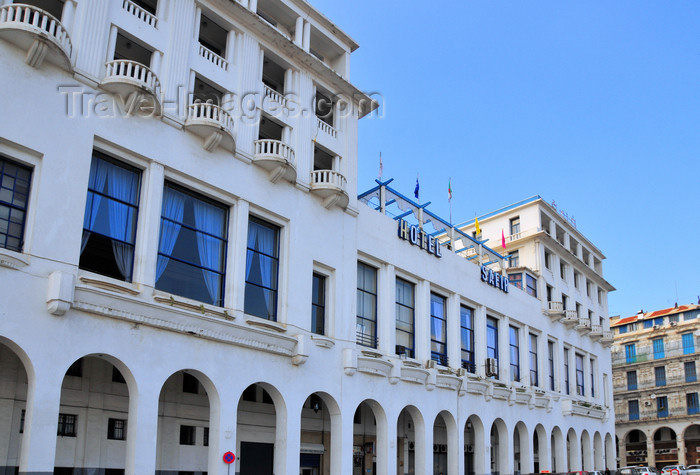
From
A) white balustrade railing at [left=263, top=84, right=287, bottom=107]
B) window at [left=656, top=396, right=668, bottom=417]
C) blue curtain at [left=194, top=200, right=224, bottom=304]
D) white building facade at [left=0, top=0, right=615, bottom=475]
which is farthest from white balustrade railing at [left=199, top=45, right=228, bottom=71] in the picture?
window at [left=656, top=396, right=668, bottom=417]

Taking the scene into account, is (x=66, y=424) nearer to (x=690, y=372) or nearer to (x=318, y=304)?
(x=318, y=304)

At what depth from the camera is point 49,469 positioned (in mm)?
17172

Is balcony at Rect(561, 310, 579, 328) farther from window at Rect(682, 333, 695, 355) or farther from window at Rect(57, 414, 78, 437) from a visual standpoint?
window at Rect(57, 414, 78, 437)

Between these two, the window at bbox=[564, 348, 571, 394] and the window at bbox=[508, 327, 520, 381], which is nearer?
the window at bbox=[508, 327, 520, 381]

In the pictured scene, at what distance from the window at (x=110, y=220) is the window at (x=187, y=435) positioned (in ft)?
20.2

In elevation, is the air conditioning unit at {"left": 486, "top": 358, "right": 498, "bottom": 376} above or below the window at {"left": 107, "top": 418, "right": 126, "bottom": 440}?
above

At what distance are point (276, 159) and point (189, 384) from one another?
8.51 metres

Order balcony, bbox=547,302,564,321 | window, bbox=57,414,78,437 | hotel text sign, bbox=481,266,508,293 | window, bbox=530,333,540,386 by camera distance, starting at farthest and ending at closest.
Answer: balcony, bbox=547,302,564,321 < window, bbox=530,333,540,386 < hotel text sign, bbox=481,266,508,293 < window, bbox=57,414,78,437

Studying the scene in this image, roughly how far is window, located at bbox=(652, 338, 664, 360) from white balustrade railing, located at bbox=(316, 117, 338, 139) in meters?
58.4

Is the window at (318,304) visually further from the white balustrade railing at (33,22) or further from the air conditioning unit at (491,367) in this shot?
the air conditioning unit at (491,367)

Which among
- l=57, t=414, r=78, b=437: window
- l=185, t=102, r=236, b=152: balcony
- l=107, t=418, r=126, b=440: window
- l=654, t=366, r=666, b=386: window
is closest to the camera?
l=57, t=414, r=78, b=437: window

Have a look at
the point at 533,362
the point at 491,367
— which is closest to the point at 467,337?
the point at 491,367

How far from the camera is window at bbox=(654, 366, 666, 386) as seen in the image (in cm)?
7331

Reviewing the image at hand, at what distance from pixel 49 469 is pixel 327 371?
11.1 metres
